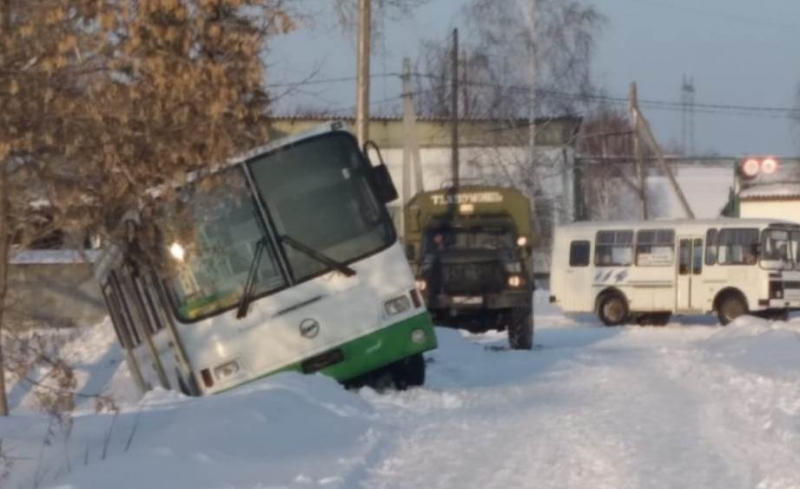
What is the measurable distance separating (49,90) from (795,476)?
6159 millimetres

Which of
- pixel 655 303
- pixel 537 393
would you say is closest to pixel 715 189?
pixel 655 303

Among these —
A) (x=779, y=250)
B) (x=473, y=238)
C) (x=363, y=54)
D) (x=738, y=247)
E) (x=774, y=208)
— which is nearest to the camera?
(x=363, y=54)

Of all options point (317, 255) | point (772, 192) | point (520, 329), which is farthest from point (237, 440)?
point (772, 192)

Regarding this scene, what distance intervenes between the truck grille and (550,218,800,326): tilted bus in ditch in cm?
1204

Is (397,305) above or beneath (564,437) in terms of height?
above

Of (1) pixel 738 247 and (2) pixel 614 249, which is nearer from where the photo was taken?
(1) pixel 738 247

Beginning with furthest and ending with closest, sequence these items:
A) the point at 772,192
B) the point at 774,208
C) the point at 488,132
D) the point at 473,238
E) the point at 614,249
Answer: the point at 772,192 → the point at 774,208 → the point at 488,132 → the point at 614,249 → the point at 473,238

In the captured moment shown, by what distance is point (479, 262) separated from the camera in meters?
28.1

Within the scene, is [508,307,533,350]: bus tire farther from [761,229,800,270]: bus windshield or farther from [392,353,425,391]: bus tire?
[761,229,800,270]: bus windshield

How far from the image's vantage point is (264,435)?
11.9 metres

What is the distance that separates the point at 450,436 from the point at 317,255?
4025 mm

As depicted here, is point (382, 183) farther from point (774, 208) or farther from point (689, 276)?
point (774, 208)

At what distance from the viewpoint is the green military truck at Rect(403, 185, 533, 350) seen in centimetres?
2775

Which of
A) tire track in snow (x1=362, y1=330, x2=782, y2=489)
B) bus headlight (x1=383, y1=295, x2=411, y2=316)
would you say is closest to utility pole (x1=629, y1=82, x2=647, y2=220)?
tire track in snow (x1=362, y1=330, x2=782, y2=489)
